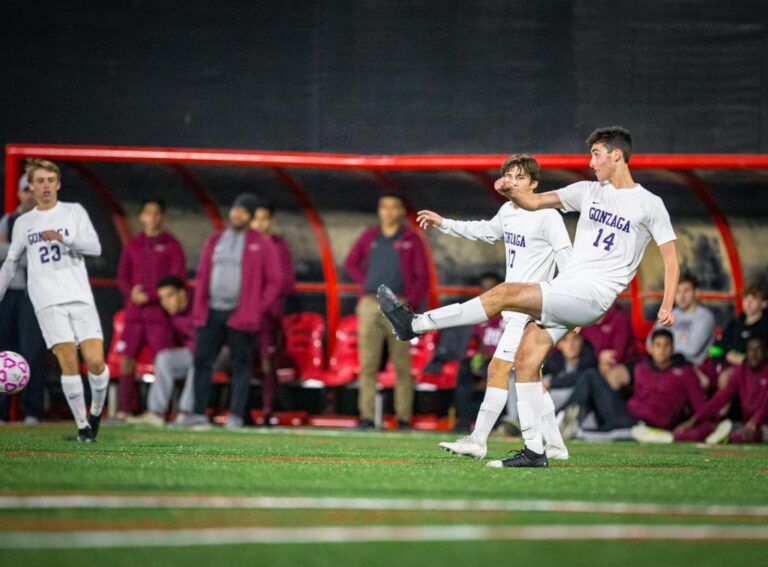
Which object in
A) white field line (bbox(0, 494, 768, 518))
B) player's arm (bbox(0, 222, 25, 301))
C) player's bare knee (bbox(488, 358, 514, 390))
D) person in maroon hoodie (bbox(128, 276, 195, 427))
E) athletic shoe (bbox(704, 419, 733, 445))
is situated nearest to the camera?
white field line (bbox(0, 494, 768, 518))

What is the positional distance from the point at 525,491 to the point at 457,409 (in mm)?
6802

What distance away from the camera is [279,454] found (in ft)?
29.2

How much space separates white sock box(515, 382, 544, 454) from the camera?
308 inches

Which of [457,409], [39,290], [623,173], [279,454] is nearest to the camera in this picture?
[623,173]

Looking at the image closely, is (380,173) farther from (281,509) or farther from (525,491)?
(281,509)

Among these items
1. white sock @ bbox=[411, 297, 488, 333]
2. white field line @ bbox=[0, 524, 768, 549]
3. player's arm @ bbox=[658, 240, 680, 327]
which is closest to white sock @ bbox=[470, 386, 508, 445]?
white sock @ bbox=[411, 297, 488, 333]

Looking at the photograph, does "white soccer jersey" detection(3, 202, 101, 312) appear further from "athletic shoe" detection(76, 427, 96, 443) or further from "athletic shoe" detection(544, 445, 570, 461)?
"athletic shoe" detection(544, 445, 570, 461)

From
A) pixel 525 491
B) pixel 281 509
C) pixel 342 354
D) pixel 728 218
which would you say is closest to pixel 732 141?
pixel 728 218

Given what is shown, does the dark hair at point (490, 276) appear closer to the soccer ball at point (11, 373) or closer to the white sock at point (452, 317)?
the soccer ball at point (11, 373)

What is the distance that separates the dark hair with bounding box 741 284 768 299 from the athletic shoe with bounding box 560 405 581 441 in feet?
6.19

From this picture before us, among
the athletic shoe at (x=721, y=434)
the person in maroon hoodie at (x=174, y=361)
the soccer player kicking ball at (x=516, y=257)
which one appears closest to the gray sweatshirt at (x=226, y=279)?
the person in maroon hoodie at (x=174, y=361)

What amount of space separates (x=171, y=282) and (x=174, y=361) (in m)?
0.82

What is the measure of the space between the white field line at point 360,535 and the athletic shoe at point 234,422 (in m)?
8.19

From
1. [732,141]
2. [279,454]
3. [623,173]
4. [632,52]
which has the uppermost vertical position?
[632,52]
